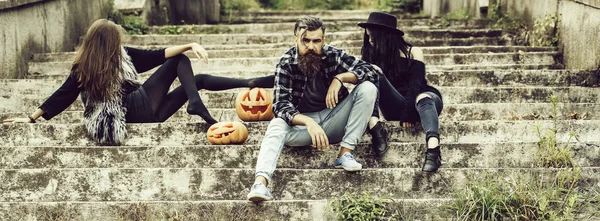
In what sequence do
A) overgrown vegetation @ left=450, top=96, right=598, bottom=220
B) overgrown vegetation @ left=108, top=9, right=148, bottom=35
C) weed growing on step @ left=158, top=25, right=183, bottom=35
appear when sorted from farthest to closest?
overgrown vegetation @ left=108, top=9, right=148, bottom=35 < weed growing on step @ left=158, top=25, right=183, bottom=35 < overgrown vegetation @ left=450, top=96, right=598, bottom=220

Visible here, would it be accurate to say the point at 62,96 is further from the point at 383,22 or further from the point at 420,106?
the point at 420,106

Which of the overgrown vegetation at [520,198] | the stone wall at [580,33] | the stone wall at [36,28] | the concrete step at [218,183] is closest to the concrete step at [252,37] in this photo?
the stone wall at [36,28]

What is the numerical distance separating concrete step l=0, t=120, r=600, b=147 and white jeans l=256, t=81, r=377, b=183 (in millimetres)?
548

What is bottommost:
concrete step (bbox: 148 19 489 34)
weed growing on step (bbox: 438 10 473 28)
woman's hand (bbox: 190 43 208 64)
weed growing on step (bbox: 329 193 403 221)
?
weed growing on step (bbox: 329 193 403 221)

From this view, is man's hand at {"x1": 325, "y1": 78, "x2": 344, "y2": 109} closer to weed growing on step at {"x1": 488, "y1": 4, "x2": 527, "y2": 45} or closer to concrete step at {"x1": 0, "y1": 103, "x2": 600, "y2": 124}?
concrete step at {"x1": 0, "y1": 103, "x2": 600, "y2": 124}

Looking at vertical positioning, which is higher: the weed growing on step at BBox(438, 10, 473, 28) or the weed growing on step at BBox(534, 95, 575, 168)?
the weed growing on step at BBox(438, 10, 473, 28)

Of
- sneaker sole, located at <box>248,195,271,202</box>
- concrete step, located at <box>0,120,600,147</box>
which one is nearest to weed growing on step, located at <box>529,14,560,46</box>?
concrete step, located at <box>0,120,600,147</box>

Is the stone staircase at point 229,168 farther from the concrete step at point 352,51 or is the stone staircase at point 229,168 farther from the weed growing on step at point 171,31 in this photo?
the weed growing on step at point 171,31

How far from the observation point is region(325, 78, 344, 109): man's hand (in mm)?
4840

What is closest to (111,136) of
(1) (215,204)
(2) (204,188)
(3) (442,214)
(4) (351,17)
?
(2) (204,188)

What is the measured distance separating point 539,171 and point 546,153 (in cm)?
25

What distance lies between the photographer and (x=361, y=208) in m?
4.11

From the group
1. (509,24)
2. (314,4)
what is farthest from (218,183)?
(314,4)

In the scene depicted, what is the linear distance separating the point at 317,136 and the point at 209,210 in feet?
2.63
